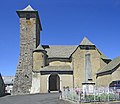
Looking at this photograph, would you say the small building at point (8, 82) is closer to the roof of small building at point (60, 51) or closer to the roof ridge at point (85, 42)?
the roof of small building at point (60, 51)

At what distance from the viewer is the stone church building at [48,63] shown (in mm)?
50719

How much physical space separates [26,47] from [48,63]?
20.6ft

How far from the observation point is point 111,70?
43.6 meters

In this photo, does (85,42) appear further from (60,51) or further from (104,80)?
(104,80)

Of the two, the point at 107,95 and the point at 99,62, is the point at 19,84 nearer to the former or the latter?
the point at 99,62

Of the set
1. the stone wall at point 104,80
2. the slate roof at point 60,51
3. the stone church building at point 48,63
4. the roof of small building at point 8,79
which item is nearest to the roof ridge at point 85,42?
the stone church building at point 48,63

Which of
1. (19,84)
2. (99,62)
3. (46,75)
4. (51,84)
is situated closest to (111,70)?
(99,62)

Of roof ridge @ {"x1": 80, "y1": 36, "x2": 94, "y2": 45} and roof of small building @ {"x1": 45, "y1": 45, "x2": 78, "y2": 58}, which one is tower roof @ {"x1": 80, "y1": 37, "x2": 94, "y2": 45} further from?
roof of small building @ {"x1": 45, "y1": 45, "x2": 78, "y2": 58}

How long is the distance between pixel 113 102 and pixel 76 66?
3136 cm

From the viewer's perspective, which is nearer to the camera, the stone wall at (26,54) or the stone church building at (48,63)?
the stone church building at (48,63)

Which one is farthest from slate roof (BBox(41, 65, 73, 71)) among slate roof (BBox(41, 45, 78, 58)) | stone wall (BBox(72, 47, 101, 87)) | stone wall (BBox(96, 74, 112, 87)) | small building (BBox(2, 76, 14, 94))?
small building (BBox(2, 76, 14, 94))

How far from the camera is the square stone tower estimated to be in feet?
177

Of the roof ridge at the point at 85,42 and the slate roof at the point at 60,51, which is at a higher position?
the roof ridge at the point at 85,42

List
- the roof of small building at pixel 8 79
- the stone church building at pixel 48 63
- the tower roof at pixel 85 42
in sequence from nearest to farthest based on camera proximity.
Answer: the stone church building at pixel 48 63 → the tower roof at pixel 85 42 → the roof of small building at pixel 8 79
